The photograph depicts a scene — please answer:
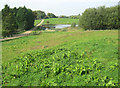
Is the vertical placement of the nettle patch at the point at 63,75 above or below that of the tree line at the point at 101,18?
below

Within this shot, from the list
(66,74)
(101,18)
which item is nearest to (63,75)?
(66,74)

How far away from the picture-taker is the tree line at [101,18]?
43219 millimetres

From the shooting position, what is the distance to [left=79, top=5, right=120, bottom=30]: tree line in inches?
1702

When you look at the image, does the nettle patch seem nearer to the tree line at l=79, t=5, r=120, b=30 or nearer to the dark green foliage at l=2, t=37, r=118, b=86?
the dark green foliage at l=2, t=37, r=118, b=86

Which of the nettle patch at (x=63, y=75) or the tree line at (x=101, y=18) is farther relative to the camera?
the tree line at (x=101, y=18)

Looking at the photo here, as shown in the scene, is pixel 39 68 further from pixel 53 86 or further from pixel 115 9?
pixel 115 9

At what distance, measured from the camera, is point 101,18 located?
4541 centimetres

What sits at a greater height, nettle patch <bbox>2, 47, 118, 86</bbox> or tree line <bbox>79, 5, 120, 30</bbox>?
tree line <bbox>79, 5, 120, 30</bbox>

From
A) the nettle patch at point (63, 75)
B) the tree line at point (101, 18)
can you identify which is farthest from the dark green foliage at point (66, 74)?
the tree line at point (101, 18)

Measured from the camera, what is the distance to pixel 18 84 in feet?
28.5

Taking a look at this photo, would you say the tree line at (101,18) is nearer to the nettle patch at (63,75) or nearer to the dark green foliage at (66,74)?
the dark green foliage at (66,74)

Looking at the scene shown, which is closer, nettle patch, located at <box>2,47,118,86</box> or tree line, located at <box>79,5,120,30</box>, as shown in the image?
nettle patch, located at <box>2,47,118,86</box>

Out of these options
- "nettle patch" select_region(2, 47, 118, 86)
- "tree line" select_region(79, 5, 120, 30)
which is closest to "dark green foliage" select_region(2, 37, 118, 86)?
"nettle patch" select_region(2, 47, 118, 86)

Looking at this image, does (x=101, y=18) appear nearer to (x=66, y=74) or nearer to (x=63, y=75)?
(x=66, y=74)
